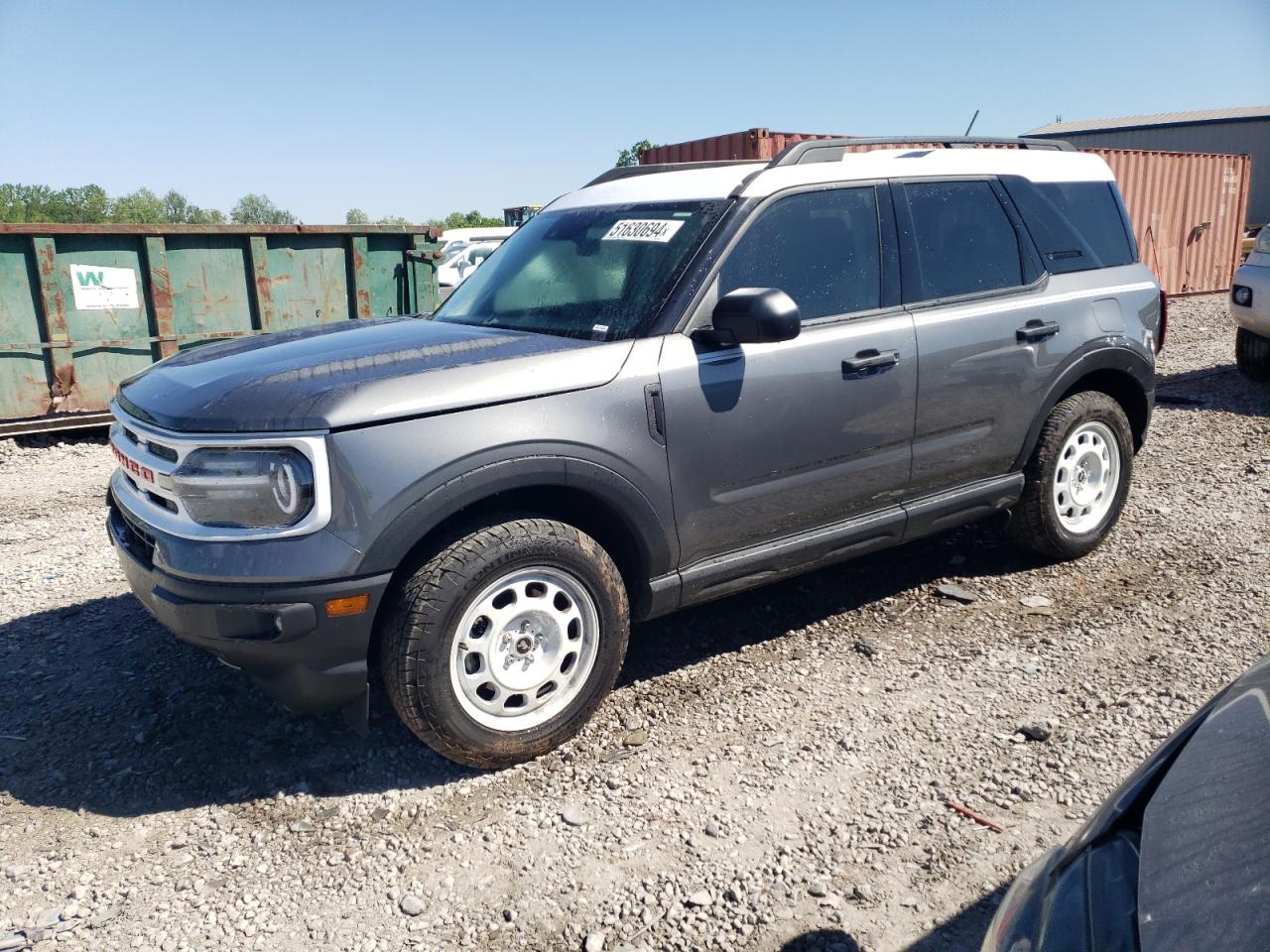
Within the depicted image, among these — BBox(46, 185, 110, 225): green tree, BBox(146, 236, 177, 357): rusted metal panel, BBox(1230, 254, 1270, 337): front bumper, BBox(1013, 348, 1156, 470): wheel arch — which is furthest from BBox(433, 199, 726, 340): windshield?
BBox(46, 185, 110, 225): green tree

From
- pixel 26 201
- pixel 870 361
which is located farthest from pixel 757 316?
pixel 26 201

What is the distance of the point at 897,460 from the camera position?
13.3 feet

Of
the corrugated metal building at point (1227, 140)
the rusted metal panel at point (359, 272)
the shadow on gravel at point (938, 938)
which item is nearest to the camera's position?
the shadow on gravel at point (938, 938)

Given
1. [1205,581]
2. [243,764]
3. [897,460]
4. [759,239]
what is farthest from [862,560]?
[243,764]

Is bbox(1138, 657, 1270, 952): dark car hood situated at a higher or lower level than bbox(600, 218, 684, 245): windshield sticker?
lower

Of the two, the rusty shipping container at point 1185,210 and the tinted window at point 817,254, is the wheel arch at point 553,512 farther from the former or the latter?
the rusty shipping container at point 1185,210

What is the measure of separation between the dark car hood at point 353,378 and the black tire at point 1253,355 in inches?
322

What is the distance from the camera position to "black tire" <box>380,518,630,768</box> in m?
3.02

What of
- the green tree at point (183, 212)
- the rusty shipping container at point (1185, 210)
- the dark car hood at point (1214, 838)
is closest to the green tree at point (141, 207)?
the green tree at point (183, 212)

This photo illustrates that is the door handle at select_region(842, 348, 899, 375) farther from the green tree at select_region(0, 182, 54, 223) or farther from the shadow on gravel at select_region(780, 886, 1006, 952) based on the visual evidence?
the green tree at select_region(0, 182, 54, 223)

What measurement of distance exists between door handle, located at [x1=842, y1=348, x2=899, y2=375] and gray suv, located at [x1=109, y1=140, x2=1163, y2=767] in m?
0.01

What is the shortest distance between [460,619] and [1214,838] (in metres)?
2.17

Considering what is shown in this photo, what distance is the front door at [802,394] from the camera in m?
3.48

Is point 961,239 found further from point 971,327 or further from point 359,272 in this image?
point 359,272
